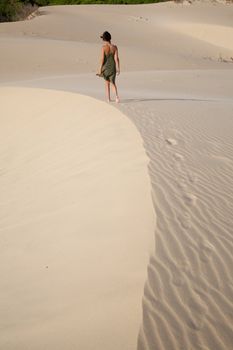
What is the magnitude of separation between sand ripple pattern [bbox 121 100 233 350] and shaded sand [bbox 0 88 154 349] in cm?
12

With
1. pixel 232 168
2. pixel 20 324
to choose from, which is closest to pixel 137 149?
pixel 232 168

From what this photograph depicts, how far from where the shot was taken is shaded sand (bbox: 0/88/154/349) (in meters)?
2.71

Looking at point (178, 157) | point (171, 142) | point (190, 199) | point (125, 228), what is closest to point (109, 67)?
point (171, 142)

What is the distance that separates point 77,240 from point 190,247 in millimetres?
1071

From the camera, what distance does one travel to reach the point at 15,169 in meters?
7.03

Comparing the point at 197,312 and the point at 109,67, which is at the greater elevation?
the point at 109,67

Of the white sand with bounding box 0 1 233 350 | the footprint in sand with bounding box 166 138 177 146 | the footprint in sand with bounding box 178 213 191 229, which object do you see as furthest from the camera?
the footprint in sand with bounding box 166 138 177 146

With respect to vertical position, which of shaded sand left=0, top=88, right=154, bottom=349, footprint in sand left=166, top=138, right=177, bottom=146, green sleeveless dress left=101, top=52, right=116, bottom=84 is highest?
green sleeveless dress left=101, top=52, right=116, bottom=84

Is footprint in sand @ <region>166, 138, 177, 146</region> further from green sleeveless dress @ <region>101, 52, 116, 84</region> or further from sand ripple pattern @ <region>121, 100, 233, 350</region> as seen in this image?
green sleeveless dress @ <region>101, 52, 116, 84</region>

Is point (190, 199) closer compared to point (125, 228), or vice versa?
point (125, 228)

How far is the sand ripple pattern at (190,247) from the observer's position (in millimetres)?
2492

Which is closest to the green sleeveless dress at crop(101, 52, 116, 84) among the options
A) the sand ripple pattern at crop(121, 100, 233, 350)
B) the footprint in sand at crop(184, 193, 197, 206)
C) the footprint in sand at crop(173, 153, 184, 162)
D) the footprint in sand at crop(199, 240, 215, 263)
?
the sand ripple pattern at crop(121, 100, 233, 350)

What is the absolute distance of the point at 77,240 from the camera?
3770 millimetres

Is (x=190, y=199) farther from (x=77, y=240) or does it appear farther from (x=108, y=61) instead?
(x=108, y=61)
